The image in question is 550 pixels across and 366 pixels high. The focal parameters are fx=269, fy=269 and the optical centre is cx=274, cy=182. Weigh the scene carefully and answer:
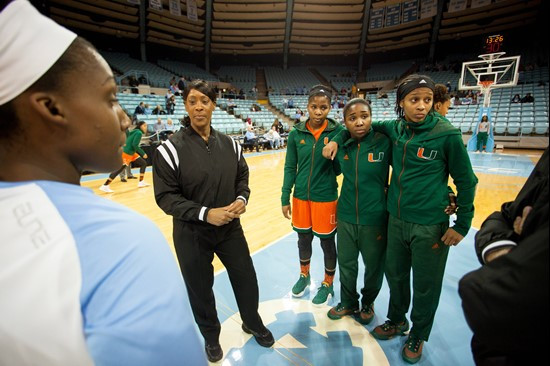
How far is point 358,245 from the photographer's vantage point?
6.73 feet

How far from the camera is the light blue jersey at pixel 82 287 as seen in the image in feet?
1.25

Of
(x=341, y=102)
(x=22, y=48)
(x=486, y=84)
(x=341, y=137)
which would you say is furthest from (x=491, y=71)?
(x=22, y=48)

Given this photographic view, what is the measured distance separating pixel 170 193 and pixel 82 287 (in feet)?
4.18

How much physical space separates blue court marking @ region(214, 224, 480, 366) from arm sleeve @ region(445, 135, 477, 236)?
0.87 metres

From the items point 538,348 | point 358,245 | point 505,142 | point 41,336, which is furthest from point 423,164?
point 505,142

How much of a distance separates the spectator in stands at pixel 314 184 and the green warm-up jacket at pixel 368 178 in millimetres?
285

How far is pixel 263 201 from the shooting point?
5.20 metres

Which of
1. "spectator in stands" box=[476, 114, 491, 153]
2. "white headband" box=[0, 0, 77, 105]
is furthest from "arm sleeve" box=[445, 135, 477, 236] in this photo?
"spectator in stands" box=[476, 114, 491, 153]

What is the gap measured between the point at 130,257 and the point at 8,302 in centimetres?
16

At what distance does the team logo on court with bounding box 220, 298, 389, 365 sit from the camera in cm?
178

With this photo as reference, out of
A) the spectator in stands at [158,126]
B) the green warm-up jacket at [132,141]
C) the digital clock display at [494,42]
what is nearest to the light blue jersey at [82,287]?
the green warm-up jacket at [132,141]

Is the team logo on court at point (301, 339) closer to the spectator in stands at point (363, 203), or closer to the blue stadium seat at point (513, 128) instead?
the spectator in stands at point (363, 203)

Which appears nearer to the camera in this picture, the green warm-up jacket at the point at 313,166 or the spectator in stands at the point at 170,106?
the green warm-up jacket at the point at 313,166

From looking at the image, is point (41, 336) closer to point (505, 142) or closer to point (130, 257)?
point (130, 257)
